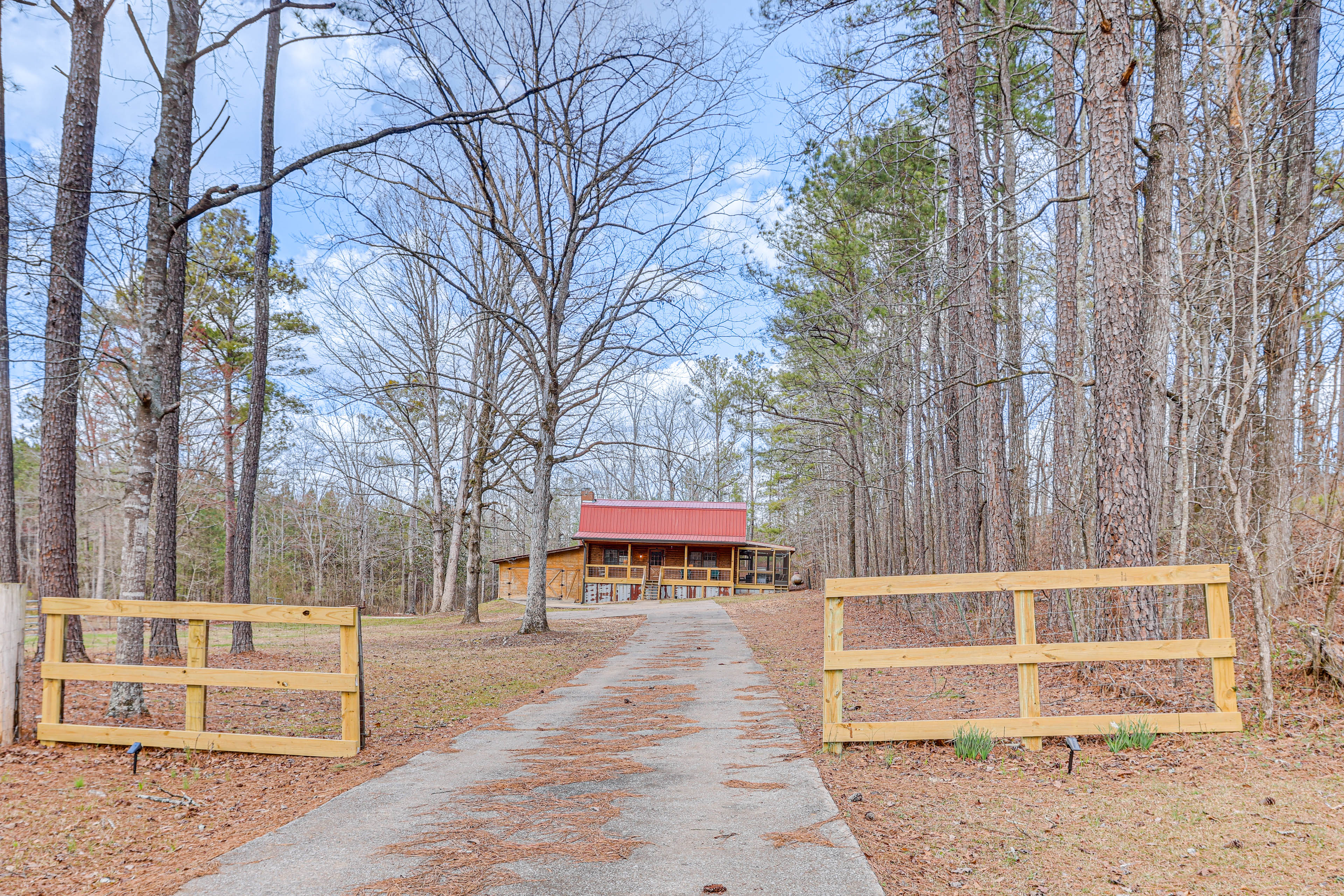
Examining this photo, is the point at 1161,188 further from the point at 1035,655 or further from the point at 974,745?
the point at 974,745

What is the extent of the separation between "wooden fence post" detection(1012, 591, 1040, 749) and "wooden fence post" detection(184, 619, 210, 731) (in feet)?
19.2

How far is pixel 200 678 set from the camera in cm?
534

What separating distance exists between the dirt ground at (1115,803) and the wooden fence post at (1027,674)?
0.24m

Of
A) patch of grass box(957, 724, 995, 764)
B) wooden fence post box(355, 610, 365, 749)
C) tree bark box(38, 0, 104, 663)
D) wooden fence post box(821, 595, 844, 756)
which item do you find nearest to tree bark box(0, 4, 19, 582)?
tree bark box(38, 0, 104, 663)

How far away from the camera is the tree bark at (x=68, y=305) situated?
23.7 ft

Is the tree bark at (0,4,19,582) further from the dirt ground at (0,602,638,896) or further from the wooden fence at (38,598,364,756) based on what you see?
the wooden fence at (38,598,364,756)

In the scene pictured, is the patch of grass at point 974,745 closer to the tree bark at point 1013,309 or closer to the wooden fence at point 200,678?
the wooden fence at point 200,678

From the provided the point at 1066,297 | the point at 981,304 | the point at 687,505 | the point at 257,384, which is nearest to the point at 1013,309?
the point at 1066,297

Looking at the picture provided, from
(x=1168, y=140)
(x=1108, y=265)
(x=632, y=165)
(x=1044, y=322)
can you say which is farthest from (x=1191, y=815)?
(x=1044, y=322)

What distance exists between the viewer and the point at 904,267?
12.5m

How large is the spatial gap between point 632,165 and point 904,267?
507cm

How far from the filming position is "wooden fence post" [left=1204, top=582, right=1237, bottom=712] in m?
5.07

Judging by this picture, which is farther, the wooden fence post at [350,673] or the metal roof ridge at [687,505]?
the metal roof ridge at [687,505]

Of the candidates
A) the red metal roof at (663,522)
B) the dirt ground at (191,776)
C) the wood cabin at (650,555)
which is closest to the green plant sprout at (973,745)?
the dirt ground at (191,776)
